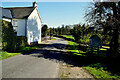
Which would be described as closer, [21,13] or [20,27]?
[20,27]

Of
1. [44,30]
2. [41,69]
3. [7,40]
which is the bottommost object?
[41,69]

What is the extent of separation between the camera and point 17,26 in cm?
2338

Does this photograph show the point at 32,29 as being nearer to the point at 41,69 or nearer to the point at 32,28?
the point at 32,28

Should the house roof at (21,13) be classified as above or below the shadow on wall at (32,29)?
above

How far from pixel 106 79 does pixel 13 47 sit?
1291cm

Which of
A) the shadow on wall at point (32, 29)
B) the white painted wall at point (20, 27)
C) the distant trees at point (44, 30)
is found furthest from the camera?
the distant trees at point (44, 30)

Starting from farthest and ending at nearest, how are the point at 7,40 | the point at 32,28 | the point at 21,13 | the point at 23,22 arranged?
the point at 21,13
the point at 32,28
the point at 23,22
the point at 7,40

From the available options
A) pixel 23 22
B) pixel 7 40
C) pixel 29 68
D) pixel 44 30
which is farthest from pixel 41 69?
pixel 44 30

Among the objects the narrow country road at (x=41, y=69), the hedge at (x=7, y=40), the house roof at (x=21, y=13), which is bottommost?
the narrow country road at (x=41, y=69)

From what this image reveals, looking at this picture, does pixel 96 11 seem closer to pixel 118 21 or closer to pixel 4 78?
pixel 118 21

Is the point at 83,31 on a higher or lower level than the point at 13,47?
higher

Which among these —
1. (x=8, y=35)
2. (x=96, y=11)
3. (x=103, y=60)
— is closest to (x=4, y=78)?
(x=8, y=35)

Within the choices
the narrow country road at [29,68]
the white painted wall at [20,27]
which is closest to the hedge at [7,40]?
the narrow country road at [29,68]

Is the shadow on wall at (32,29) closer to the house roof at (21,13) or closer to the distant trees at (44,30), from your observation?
the house roof at (21,13)
